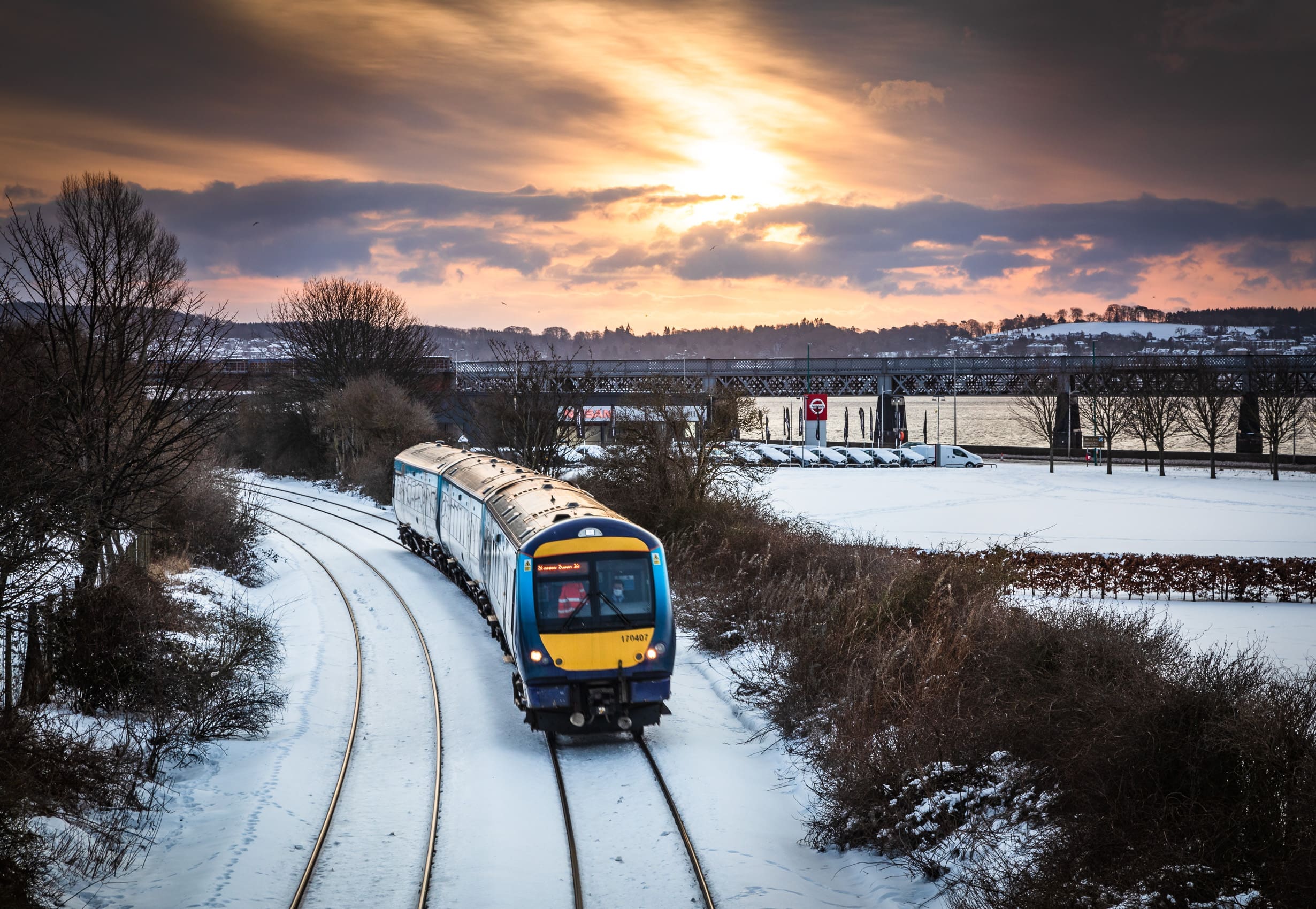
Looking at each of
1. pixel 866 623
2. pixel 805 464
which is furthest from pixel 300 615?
pixel 805 464

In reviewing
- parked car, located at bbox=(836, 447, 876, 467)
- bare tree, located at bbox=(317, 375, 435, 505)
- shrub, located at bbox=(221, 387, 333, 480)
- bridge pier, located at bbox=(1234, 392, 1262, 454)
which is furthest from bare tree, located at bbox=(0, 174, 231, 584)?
bridge pier, located at bbox=(1234, 392, 1262, 454)

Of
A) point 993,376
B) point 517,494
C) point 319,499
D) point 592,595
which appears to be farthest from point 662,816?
point 993,376

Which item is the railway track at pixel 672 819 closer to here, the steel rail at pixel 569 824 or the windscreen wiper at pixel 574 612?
the steel rail at pixel 569 824

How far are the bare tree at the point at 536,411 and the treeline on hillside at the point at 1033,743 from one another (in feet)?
64.2

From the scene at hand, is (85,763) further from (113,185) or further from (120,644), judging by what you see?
(113,185)

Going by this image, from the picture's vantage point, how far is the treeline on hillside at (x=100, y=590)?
9.67 metres

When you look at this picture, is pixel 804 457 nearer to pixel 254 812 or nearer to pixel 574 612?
pixel 574 612

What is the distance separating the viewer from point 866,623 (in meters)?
15.8

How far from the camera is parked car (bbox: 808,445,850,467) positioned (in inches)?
2625

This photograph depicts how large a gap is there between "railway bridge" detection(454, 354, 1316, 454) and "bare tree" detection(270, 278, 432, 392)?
5.02 m

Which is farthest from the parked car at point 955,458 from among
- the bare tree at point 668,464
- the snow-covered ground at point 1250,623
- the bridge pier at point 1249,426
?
the snow-covered ground at point 1250,623

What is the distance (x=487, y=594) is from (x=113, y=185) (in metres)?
9.80

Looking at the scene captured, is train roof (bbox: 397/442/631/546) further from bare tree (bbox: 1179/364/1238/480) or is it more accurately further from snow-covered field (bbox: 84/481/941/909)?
bare tree (bbox: 1179/364/1238/480)

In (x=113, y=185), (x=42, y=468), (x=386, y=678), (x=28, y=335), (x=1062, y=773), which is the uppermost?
(x=113, y=185)
